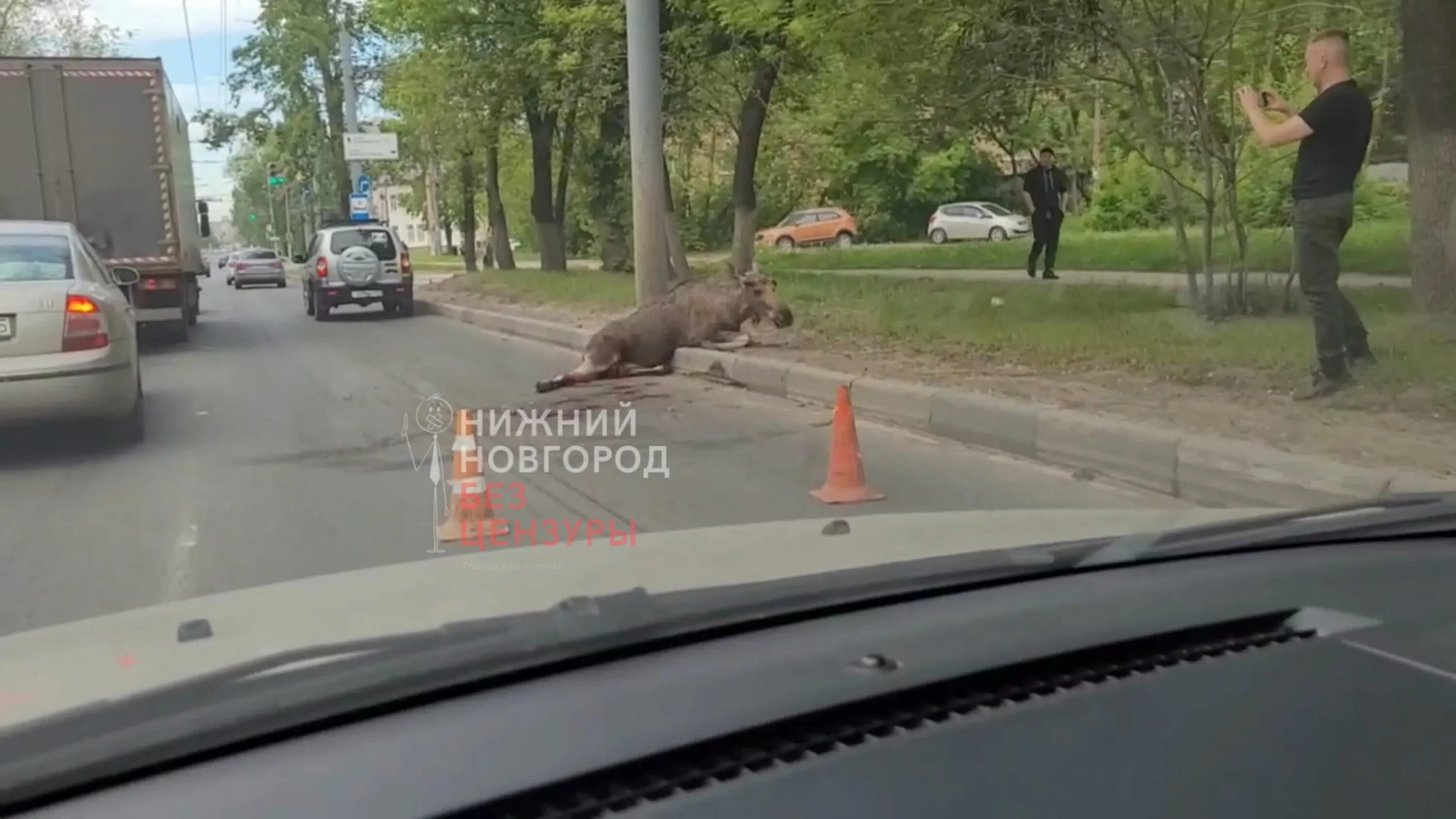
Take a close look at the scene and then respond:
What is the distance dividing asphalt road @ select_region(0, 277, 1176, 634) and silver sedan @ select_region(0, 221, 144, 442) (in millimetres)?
413

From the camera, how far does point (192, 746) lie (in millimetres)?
1730

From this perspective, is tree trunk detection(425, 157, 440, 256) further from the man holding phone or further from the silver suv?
the man holding phone

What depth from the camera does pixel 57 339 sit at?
27.8ft

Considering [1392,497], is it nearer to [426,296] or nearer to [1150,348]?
[1150,348]

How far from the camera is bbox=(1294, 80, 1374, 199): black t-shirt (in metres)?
8.21

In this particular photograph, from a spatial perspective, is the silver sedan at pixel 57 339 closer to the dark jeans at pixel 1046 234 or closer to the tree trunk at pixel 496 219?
the dark jeans at pixel 1046 234

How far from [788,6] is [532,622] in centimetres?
1611

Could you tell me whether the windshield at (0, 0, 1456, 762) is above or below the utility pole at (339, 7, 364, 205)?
below

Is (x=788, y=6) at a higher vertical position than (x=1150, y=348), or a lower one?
higher

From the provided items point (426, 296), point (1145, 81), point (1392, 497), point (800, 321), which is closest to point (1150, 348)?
point (1145, 81)

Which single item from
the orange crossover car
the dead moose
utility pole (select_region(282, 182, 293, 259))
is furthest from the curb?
utility pole (select_region(282, 182, 293, 259))

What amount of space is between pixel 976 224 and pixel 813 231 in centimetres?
597

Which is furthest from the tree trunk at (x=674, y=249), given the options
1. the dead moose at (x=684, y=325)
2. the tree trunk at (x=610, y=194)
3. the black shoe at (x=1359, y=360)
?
the black shoe at (x=1359, y=360)

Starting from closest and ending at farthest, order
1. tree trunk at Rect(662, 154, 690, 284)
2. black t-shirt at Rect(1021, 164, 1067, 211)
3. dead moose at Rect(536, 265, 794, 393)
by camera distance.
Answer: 1. dead moose at Rect(536, 265, 794, 393)
2. black t-shirt at Rect(1021, 164, 1067, 211)
3. tree trunk at Rect(662, 154, 690, 284)
